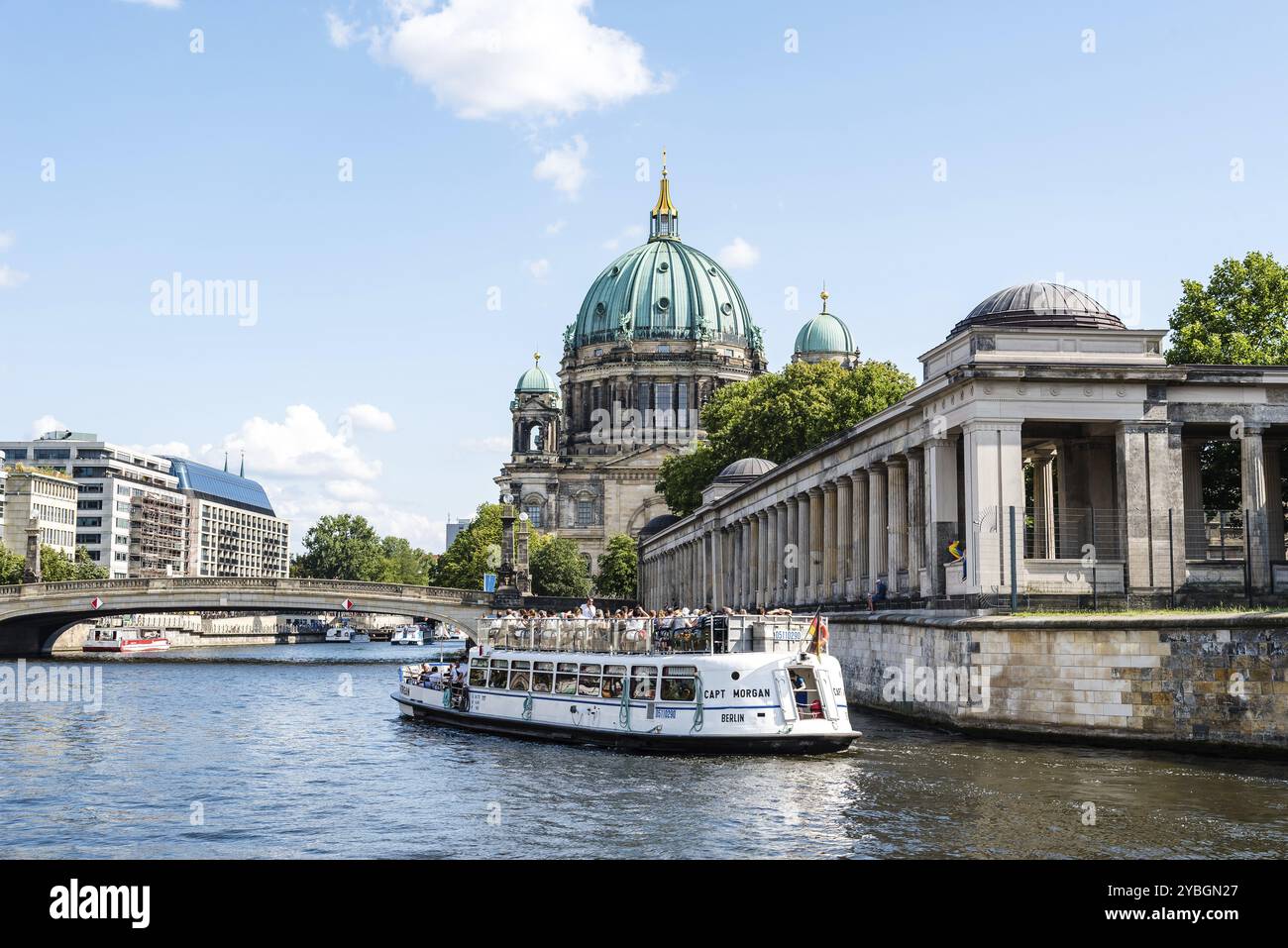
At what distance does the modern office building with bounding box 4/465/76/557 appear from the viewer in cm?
15275

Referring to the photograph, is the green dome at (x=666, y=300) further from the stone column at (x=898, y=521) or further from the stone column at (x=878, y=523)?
the stone column at (x=898, y=521)

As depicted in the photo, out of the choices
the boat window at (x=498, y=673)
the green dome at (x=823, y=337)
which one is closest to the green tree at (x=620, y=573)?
the green dome at (x=823, y=337)

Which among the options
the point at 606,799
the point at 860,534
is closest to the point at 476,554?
the point at 860,534

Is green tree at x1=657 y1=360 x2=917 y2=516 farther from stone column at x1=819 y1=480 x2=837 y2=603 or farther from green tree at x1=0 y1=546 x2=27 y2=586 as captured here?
green tree at x1=0 y1=546 x2=27 y2=586

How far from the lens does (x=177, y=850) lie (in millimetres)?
25359

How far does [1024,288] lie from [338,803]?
2779 centimetres

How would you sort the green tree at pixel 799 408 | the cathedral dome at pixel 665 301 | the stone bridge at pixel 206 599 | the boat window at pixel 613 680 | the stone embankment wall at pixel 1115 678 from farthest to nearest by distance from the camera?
the cathedral dome at pixel 665 301 → the stone bridge at pixel 206 599 → the green tree at pixel 799 408 → the boat window at pixel 613 680 → the stone embankment wall at pixel 1115 678

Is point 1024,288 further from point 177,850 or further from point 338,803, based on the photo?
point 177,850

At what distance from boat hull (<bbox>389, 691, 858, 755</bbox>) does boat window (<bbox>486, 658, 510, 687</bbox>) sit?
3.80 ft

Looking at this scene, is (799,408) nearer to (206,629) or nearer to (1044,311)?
(1044,311)

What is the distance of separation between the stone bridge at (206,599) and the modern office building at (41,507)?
41.8 m

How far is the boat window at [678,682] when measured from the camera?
131 ft

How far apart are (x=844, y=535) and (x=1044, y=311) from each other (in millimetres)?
18507
